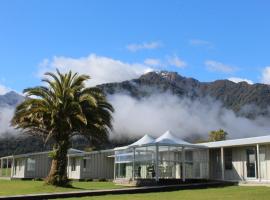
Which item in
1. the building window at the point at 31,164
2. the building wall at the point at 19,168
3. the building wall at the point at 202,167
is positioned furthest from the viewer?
the building wall at the point at 19,168

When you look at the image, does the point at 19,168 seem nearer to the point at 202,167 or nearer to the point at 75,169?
the point at 75,169

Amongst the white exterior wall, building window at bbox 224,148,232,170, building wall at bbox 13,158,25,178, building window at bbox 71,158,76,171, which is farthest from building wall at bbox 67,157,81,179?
building window at bbox 224,148,232,170

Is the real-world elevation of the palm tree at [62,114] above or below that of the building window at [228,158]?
above

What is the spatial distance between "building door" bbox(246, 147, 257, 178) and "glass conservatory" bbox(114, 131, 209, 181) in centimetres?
363

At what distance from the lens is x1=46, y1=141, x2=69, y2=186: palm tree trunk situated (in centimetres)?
2712

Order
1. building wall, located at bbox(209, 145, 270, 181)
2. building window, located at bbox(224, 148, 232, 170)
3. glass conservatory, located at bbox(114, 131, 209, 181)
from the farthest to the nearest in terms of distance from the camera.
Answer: building window, located at bbox(224, 148, 232, 170), glass conservatory, located at bbox(114, 131, 209, 181), building wall, located at bbox(209, 145, 270, 181)

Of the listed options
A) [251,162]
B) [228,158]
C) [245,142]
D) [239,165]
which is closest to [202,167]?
[228,158]

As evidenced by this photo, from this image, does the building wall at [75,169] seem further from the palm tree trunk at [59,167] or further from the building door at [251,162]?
the building door at [251,162]

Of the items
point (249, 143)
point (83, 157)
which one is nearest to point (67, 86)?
point (249, 143)

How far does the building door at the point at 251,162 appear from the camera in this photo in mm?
28203

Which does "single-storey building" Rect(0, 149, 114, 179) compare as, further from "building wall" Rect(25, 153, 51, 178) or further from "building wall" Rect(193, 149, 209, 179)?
"building wall" Rect(193, 149, 209, 179)

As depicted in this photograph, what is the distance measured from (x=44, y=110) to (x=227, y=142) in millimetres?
11893

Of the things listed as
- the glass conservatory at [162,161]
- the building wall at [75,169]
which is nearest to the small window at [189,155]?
the glass conservatory at [162,161]

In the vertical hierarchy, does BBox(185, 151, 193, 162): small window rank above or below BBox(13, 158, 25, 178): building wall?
above
